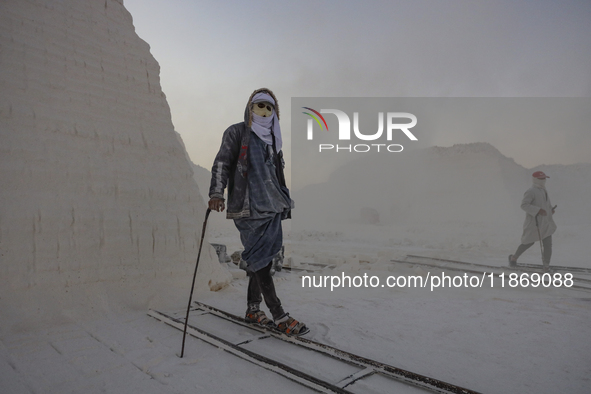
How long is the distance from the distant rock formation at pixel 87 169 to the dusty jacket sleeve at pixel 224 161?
1.13m

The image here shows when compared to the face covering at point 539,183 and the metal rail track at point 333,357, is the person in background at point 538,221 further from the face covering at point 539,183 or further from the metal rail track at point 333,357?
the metal rail track at point 333,357

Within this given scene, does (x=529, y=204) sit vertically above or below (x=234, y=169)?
below

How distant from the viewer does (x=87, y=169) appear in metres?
3.05

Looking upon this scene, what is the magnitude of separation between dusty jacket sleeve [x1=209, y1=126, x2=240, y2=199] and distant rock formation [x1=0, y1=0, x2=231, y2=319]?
44.6 inches

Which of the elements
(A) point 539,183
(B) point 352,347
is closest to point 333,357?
(B) point 352,347

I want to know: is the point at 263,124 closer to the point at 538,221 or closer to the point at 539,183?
the point at 538,221

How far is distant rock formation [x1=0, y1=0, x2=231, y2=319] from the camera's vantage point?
105 inches

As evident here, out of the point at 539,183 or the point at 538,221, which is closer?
the point at 538,221

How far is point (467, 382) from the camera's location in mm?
1896

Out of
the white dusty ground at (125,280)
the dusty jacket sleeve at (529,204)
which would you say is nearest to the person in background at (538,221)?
the dusty jacket sleeve at (529,204)

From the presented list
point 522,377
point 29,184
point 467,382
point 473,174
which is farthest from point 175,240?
point 473,174

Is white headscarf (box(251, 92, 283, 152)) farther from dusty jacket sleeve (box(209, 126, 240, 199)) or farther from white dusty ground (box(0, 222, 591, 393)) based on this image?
white dusty ground (box(0, 222, 591, 393))

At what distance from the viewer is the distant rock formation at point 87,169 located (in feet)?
8.74

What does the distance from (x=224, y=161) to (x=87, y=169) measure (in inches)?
53.2
